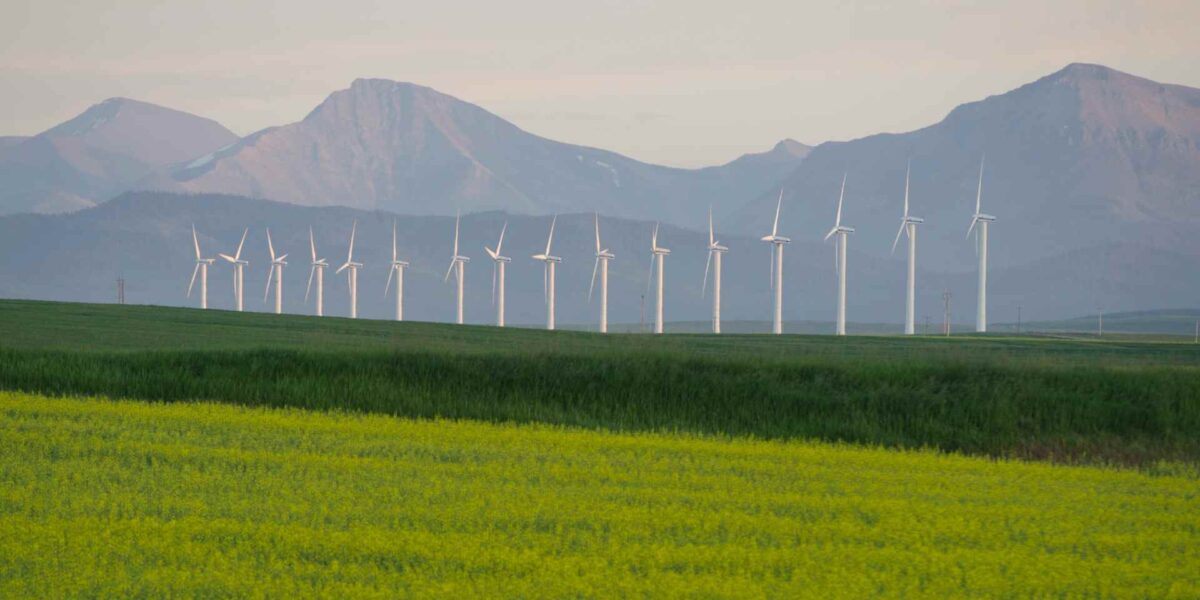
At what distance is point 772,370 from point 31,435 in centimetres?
1796

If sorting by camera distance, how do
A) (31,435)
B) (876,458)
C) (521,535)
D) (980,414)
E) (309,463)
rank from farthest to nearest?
(980,414), (876,458), (31,435), (309,463), (521,535)

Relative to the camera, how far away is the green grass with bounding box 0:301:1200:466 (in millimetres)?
31984

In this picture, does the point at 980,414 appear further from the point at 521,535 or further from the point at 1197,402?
the point at 521,535

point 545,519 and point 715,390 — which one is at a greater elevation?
point 715,390

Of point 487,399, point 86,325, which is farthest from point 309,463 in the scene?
point 86,325

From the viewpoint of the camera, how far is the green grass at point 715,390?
32.0 meters

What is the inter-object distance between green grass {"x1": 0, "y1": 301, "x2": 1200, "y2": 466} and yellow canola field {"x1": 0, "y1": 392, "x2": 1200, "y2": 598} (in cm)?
580

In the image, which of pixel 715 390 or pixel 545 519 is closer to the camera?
pixel 545 519

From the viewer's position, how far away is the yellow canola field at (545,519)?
49.3 ft

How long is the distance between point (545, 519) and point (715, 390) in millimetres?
17133

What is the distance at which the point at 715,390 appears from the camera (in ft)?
115

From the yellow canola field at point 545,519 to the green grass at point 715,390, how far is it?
5802 millimetres

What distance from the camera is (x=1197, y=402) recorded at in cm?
3353

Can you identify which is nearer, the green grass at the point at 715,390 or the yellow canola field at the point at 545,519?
the yellow canola field at the point at 545,519
